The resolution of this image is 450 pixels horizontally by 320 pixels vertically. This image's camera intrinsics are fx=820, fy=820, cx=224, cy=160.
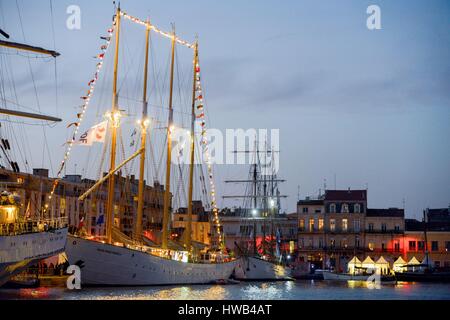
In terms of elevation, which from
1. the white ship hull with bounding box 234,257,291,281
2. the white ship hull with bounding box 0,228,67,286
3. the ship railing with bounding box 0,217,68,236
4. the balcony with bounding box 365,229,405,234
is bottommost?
the white ship hull with bounding box 234,257,291,281

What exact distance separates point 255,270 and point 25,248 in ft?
152

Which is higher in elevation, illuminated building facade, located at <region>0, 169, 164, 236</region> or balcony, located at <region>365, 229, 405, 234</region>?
illuminated building facade, located at <region>0, 169, 164, 236</region>

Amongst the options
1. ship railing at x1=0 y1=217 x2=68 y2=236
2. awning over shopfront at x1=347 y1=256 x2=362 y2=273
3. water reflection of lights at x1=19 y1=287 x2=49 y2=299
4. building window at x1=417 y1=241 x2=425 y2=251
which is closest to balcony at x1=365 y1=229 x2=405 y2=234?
building window at x1=417 y1=241 x2=425 y2=251

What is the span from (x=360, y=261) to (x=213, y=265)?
114 feet

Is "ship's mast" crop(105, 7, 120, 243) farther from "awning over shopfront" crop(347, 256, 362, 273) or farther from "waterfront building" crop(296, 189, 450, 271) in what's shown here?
"waterfront building" crop(296, 189, 450, 271)

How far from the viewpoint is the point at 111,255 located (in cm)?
6122

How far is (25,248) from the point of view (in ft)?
164

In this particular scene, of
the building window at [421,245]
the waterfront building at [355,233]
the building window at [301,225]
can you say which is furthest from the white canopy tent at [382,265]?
the building window at [301,225]

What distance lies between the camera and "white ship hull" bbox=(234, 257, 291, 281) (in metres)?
91.8

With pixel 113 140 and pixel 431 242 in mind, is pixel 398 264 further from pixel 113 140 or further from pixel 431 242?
pixel 113 140

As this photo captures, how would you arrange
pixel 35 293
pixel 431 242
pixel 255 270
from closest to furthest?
pixel 35 293, pixel 255 270, pixel 431 242

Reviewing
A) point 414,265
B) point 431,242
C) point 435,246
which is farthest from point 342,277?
point 435,246

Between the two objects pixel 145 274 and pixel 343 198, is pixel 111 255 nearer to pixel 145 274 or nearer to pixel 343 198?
pixel 145 274

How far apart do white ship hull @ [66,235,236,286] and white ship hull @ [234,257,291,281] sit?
2199 cm
